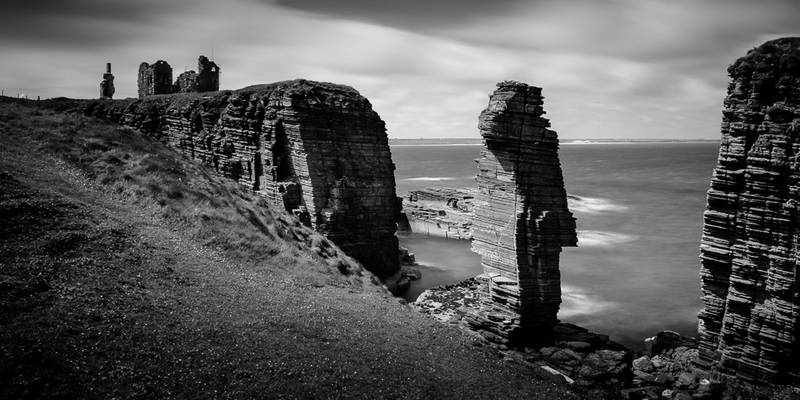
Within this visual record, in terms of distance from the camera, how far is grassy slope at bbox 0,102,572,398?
44.6ft

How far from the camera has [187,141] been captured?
56812 millimetres

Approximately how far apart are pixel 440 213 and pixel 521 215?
164 ft

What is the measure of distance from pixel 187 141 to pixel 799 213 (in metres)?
52.6

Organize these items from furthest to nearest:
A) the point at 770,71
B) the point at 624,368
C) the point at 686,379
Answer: the point at 624,368 → the point at 686,379 → the point at 770,71

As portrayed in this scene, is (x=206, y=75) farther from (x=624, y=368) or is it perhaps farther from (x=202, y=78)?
(x=624, y=368)

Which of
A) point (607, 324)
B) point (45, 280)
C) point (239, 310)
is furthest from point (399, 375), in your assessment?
point (607, 324)

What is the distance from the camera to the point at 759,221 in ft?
63.7

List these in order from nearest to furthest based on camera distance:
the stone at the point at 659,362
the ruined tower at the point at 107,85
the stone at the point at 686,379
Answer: the stone at the point at 686,379 < the stone at the point at 659,362 < the ruined tower at the point at 107,85

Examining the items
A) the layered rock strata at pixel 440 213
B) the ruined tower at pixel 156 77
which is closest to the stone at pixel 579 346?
the layered rock strata at pixel 440 213

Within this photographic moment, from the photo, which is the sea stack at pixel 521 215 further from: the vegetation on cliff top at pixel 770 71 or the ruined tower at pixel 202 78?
the ruined tower at pixel 202 78

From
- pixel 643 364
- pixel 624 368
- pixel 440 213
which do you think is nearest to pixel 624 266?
pixel 440 213

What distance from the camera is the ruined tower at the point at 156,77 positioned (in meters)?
84.3

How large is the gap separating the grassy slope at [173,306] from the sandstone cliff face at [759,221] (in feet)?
23.6

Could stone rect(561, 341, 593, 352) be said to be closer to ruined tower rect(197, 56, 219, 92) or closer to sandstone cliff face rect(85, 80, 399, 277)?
sandstone cliff face rect(85, 80, 399, 277)
